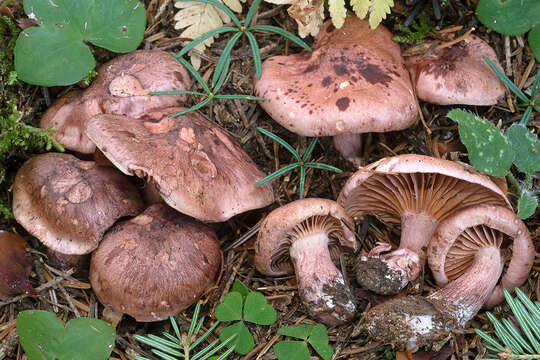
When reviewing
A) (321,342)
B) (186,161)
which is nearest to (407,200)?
(321,342)

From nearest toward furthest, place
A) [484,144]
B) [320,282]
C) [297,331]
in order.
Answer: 1. [484,144]
2. [297,331]
3. [320,282]

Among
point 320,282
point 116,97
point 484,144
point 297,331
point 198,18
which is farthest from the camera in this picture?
point 198,18

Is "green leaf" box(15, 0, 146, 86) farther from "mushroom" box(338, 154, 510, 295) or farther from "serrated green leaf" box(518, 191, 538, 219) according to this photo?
"serrated green leaf" box(518, 191, 538, 219)

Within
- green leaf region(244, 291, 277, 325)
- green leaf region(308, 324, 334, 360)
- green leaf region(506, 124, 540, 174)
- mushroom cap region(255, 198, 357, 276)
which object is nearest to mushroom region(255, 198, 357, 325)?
mushroom cap region(255, 198, 357, 276)

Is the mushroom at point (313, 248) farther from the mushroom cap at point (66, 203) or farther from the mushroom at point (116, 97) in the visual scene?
the mushroom at point (116, 97)

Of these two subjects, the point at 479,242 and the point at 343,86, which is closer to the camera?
the point at 479,242

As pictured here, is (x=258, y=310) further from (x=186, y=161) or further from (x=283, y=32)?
(x=283, y=32)

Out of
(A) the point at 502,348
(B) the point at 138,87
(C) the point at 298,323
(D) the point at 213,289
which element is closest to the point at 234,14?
(B) the point at 138,87

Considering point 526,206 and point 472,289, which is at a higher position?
point 526,206

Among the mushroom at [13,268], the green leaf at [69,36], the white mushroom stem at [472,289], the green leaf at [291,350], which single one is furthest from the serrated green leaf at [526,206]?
the mushroom at [13,268]
